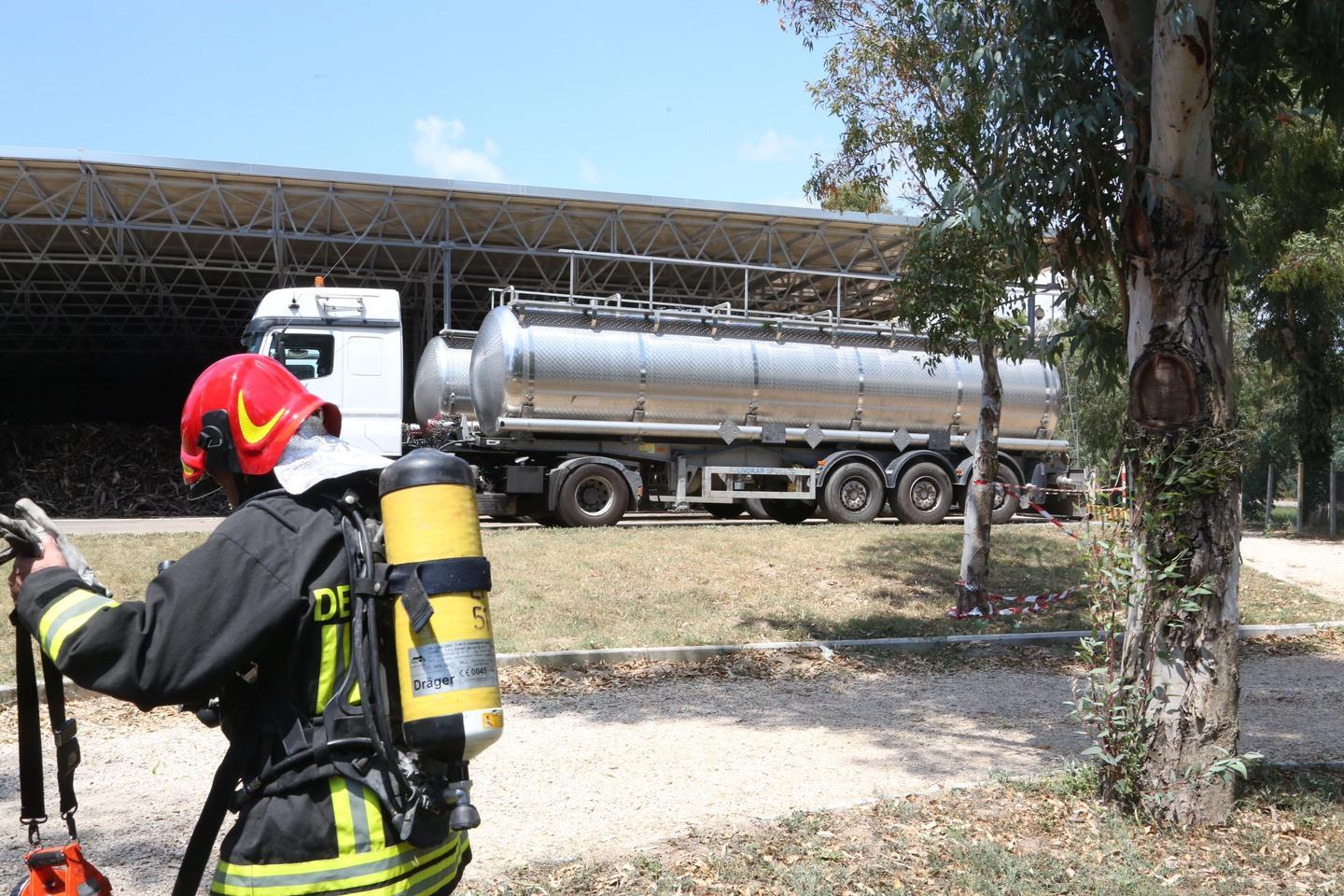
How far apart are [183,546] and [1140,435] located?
33.8 ft

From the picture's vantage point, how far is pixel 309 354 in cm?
1547

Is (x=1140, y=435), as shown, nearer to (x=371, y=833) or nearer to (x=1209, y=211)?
(x=1209, y=211)

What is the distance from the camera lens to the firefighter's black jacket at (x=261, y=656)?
2.04 metres

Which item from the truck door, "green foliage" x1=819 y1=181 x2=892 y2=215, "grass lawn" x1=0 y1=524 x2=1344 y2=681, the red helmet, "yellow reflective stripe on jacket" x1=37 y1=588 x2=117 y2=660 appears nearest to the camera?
"yellow reflective stripe on jacket" x1=37 y1=588 x2=117 y2=660

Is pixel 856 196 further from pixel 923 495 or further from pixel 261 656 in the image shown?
pixel 261 656

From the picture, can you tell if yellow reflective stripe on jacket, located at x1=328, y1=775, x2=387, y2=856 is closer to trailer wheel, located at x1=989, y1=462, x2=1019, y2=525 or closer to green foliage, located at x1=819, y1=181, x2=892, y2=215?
green foliage, located at x1=819, y1=181, x2=892, y2=215

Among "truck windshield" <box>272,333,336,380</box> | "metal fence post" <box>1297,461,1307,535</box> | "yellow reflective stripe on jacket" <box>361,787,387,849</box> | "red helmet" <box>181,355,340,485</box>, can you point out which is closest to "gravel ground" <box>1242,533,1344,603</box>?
"metal fence post" <box>1297,461,1307,535</box>

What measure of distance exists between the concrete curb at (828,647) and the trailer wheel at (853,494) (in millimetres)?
7572

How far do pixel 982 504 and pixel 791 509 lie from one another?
7774 mm

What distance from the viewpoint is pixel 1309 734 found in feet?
22.3

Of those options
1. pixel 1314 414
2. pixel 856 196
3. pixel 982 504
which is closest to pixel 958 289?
pixel 982 504

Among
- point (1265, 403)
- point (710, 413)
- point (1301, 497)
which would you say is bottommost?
point (1301, 497)

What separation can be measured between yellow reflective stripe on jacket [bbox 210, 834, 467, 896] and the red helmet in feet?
2.65

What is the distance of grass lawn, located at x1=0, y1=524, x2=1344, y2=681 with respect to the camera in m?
9.95
